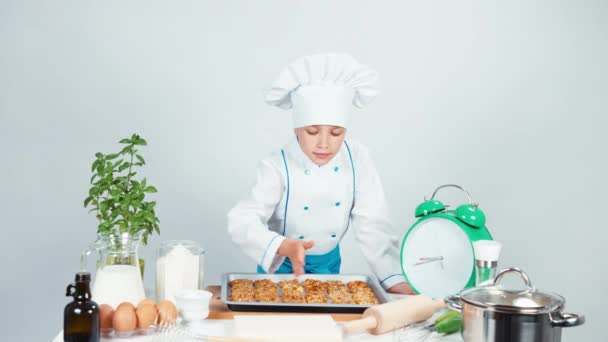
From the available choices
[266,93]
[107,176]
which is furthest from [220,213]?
[107,176]

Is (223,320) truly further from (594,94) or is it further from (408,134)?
(594,94)

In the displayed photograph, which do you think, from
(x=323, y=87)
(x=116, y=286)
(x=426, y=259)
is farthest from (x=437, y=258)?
(x=116, y=286)

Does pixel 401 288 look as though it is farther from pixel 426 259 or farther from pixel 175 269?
pixel 175 269

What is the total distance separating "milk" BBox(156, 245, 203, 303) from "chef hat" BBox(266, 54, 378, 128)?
2.02ft

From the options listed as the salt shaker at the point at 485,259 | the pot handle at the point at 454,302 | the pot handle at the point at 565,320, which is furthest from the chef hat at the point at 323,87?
the pot handle at the point at 565,320

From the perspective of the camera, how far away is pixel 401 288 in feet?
7.48

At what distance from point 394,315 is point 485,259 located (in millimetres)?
283

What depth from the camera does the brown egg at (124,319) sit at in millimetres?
1695

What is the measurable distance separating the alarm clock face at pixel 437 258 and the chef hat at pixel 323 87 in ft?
1.52

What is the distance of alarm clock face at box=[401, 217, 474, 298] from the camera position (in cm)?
204

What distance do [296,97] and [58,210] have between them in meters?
1.71

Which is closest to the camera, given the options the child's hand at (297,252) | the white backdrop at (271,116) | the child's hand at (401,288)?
the child's hand at (297,252)

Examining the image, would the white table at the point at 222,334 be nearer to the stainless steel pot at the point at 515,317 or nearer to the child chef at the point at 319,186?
the stainless steel pot at the point at 515,317

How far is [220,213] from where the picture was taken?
3.62 metres
